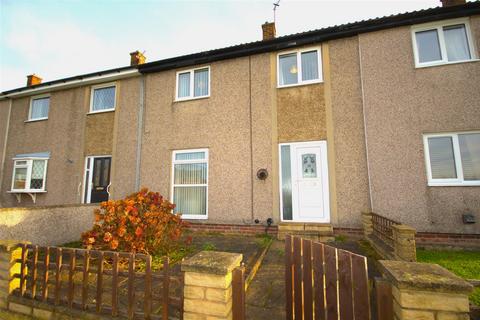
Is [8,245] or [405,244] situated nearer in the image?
[8,245]

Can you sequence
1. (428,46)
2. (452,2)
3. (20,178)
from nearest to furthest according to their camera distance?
1. (428,46)
2. (452,2)
3. (20,178)

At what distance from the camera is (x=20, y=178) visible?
9.09 m

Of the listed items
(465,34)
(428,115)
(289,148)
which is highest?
(465,34)

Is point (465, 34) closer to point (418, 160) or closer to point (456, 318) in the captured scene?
point (418, 160)

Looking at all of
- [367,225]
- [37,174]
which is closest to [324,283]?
[367,225]

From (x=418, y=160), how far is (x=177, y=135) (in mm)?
6703

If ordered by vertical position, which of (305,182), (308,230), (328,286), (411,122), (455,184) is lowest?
(308,230)

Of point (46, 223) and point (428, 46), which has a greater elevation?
point (428, 46)

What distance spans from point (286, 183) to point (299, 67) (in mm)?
3471

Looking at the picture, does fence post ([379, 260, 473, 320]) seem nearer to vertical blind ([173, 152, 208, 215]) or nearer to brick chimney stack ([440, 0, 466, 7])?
vertical blind ([173, 152, 208, 215])

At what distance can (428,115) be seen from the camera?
544cm

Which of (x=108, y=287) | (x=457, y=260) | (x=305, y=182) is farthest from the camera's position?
(x=305, y=182)

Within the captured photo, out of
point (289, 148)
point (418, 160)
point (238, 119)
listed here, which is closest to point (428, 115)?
point (418, 160)

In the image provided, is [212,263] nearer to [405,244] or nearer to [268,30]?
[405,244]
